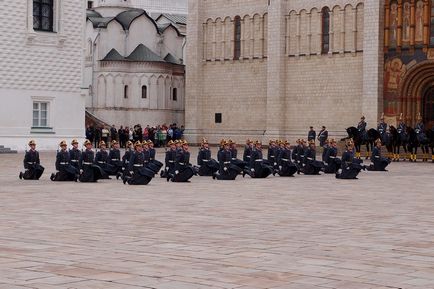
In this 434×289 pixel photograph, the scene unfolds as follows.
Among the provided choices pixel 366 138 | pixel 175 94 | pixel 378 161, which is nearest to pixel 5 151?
pixel 366 138

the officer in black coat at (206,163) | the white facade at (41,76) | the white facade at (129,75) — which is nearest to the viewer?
A: the officer in black coat at (206,163)

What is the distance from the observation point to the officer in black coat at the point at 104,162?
2403 centimetres

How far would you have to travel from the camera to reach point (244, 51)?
51281 mm

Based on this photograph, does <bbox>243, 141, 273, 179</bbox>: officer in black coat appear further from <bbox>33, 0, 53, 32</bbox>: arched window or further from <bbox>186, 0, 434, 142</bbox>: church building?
<bbox>186, 0, 434, 142</bbox>: church building

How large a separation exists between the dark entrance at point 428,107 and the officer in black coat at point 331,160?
56.6ft

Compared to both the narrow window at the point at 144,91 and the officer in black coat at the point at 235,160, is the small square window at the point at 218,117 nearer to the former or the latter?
the narrow window at the point at 144,91

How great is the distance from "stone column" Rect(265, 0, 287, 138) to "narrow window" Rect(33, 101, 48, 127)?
13703mm

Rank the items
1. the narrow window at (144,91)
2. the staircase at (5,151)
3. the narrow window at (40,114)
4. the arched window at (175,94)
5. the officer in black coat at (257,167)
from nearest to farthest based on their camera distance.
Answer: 1. the officer in black coat at (257,167)
2. the staircase at (5,151)
3. the narrow window at (40,114)
4. the narrow window at (144,91)
5. the arched window at (175,94)

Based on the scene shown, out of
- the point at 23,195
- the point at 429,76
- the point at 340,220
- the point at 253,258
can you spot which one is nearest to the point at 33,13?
the point at 429,76

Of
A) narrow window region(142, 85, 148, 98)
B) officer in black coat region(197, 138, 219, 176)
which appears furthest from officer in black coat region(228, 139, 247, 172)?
narrow window region(142, 85, 148, 98)

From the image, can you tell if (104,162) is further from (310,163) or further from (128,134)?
(128,134)

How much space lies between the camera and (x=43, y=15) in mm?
39688

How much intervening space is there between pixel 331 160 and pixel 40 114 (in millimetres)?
16332

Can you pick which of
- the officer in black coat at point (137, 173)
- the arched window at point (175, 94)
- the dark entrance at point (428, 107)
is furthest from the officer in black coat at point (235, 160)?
the arched window at point (175, 94)
